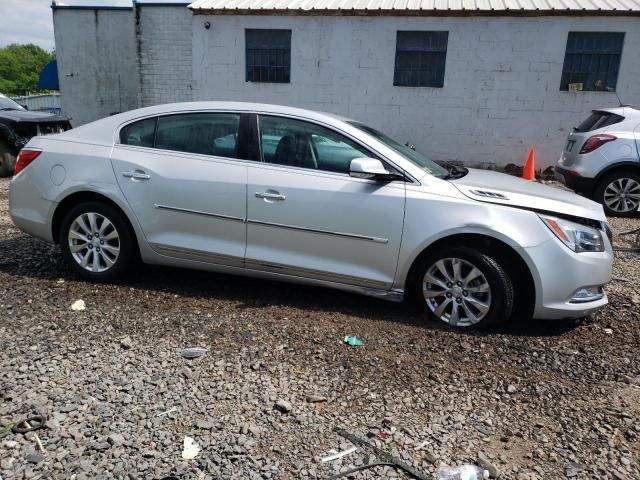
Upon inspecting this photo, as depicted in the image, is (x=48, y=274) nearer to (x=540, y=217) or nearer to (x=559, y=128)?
(x=540, y=217)

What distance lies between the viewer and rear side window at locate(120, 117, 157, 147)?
455 centimetres

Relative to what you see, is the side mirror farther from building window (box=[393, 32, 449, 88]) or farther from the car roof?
building window (box=[393, 32, 449, 88])

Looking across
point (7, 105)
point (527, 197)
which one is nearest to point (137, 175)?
point (527, 197)

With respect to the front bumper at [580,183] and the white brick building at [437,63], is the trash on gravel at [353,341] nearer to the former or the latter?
the front bumper at [580,183]

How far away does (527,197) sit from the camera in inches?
154

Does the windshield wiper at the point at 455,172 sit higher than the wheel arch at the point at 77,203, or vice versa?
the windshield wiper at the point at 455,172

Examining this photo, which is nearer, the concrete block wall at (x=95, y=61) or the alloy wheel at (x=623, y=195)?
the alloy wheel at (x=623, y=195)

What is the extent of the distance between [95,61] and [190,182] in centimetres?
1487

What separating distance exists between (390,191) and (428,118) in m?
9.46

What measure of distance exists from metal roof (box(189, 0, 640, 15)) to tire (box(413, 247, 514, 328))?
31.9 feet

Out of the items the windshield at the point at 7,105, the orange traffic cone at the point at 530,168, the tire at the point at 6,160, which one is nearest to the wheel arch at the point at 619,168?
the orange traffic cone at the point at 530,168

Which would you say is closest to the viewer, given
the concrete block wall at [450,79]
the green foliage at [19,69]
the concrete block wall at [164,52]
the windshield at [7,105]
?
the windshield at [7,105]

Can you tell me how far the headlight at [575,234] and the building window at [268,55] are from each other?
1051cm

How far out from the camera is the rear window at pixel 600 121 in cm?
839
